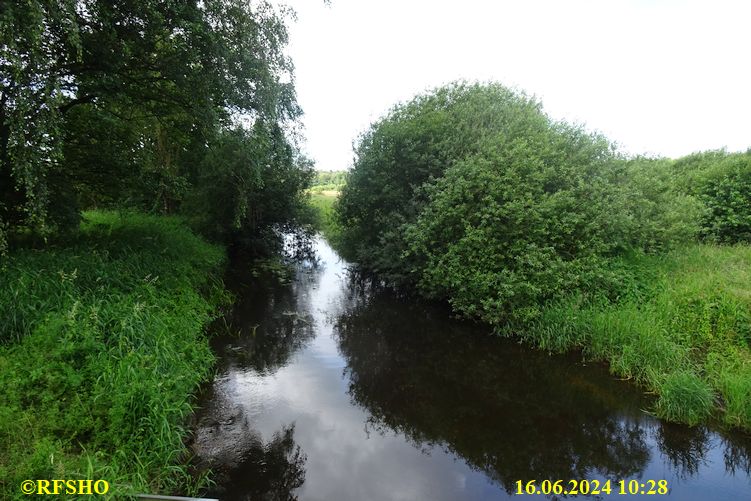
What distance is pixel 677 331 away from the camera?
7.91 meters

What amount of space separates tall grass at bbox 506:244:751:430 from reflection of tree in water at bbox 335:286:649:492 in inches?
24.4

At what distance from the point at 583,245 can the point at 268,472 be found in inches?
326

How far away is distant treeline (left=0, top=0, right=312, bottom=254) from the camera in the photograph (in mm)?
5055

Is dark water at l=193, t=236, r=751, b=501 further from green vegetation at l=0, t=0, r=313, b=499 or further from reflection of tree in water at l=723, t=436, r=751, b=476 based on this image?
green vegetation at l=0, t=0, r=313, b=499

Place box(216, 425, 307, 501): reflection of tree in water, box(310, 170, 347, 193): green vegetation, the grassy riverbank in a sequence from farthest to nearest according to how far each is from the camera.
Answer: box(310, 170, 347, 193): green vegetation < box(216, 425, 307, 501): reflection of tree in water < the grassy riverbank

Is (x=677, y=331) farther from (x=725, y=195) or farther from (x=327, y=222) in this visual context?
Result: (x=327, y=222)

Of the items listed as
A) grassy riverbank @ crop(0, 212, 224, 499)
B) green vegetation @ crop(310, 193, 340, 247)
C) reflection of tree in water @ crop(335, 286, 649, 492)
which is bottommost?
reflection of tree in water @ crop(335, 286, 649, 492)

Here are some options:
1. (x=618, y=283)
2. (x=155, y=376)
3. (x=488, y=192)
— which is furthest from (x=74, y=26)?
(x=618, y=283)

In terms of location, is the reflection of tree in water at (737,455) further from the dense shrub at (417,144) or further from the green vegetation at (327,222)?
the green vegetation at (327,222)

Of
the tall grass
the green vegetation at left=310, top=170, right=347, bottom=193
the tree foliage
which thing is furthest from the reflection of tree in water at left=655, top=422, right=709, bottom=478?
the green vegetation at left=310, top=170, right=347, bottom=193

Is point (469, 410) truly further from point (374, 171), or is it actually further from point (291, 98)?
point (374, 171)

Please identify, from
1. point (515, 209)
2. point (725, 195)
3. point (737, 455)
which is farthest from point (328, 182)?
point (737, 455)

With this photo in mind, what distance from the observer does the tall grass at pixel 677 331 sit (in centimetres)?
633

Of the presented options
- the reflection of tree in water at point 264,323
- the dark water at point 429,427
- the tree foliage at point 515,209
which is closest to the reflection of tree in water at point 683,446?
the dark water at point 429,427
